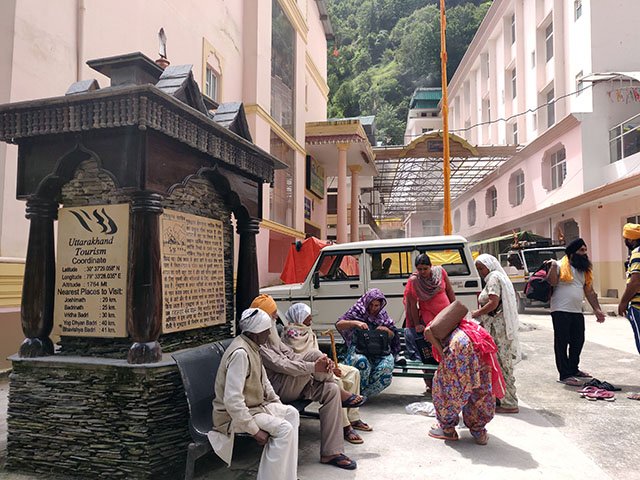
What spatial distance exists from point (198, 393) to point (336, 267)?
4495mm

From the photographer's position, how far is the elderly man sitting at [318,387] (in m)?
3.71

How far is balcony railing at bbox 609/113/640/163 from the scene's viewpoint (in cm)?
1638

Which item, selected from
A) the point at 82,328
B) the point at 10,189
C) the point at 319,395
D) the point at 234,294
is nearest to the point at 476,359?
the point at 319,395

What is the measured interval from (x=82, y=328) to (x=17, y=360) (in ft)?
1.62

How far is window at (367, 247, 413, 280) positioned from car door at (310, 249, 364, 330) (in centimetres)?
23

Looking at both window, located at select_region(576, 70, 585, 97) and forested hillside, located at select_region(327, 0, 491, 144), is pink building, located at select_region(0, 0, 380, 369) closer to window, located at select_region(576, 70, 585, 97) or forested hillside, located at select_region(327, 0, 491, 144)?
window, located at select_region(576, 70, 585, 97)

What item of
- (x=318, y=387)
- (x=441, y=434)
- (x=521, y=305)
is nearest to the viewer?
(x=318, y=387)

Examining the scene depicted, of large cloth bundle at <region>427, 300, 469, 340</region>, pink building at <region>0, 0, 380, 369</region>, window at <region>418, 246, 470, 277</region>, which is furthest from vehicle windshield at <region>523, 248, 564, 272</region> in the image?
large cloth bundle at <region>427, 300, 469, 340</region>

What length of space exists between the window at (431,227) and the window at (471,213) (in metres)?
9.05

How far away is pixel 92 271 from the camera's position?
3855mm

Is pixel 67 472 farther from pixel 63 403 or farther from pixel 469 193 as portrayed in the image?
pixel 469 193

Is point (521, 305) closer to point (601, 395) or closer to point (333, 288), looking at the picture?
point (333, 288)

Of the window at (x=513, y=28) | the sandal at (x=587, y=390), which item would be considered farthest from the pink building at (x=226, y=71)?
the window at (x=513, y=28)

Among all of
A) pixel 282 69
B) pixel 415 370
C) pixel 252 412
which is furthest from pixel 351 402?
pixel 282 69
